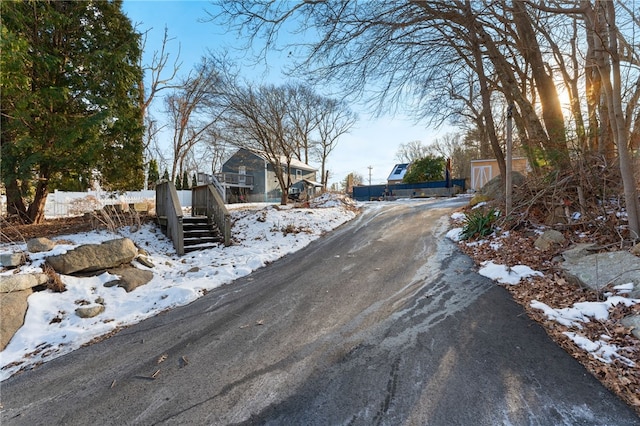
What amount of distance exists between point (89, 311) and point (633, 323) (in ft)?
19.7

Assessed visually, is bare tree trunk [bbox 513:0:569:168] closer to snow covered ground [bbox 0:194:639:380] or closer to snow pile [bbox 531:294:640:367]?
snow covered ground [bbox 0:194:639:380]

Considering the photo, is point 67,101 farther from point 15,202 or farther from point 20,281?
point 20,281

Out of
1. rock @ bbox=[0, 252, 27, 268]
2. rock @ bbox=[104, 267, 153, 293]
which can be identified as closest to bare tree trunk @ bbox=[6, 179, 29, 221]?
rock @ bbox=[0, 252, 27, 268]

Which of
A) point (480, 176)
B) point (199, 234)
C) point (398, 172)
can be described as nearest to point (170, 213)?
point (199, 234)

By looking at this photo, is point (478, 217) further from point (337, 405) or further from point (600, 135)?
point (337, 405)

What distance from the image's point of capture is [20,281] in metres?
3.71

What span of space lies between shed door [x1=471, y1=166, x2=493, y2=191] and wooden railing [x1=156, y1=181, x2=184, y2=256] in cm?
1839

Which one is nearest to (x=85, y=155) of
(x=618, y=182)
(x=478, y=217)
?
(x=478, y=217)

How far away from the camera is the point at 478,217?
6.97m

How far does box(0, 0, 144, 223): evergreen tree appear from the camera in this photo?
652cm

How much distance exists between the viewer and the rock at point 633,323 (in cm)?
253

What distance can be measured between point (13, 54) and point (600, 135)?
11.6 metres

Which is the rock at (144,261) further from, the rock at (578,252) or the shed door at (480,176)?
the shed door at (480,176)

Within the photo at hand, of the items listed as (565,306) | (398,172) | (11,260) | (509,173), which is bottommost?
(565,306)
